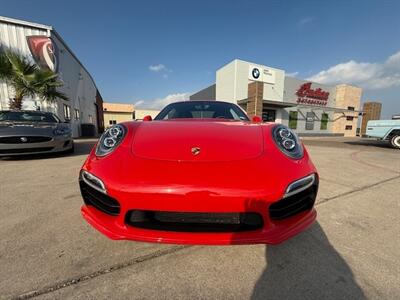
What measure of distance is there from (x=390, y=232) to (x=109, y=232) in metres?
2.24

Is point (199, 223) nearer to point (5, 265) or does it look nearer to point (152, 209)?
point (152, 209)

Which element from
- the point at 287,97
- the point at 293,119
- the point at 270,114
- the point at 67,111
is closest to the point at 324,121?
the point at 293,119

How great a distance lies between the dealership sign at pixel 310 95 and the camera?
1966 cm

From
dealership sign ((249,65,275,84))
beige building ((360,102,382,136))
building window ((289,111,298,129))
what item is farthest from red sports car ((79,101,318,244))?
beige building ((360,102,382,136))

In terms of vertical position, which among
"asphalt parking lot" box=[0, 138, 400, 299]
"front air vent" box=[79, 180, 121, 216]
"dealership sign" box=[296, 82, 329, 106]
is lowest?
"asphalt parking lot" box=[0, 138, 400, 299]

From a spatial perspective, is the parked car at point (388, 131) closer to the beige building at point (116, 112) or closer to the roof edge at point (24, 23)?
the roof edge at point (24, 23)

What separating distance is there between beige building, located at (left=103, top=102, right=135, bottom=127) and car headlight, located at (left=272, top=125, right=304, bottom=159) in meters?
46.1

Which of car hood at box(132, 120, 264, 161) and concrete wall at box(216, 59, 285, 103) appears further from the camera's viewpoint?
concrete wall at box(216, 59, 285, 103)

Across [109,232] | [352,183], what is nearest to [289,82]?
[352,183]

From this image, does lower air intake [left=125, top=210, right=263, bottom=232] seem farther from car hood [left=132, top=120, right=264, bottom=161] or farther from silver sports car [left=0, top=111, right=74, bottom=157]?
silver sports car [left=0, top=111, right=74, bottom=157]

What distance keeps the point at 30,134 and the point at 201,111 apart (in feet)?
12.5

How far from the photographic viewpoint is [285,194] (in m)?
1.14

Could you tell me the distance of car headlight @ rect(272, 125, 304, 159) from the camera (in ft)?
4.62

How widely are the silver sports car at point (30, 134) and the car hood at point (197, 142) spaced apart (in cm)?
398
